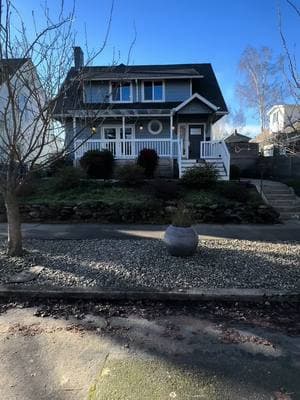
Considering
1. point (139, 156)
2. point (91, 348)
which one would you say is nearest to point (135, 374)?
point (91, 348)

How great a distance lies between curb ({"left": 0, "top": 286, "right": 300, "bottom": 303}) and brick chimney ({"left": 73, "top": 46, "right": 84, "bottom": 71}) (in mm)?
4344

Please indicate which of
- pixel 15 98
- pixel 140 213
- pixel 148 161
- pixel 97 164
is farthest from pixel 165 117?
pixel 15 98

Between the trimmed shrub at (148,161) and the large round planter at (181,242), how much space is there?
10.5 metres

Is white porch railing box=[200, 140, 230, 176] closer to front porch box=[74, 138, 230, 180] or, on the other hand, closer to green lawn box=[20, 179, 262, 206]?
front porch box=[74, 138, 230, 180]

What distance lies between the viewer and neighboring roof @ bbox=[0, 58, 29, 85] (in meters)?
6.18

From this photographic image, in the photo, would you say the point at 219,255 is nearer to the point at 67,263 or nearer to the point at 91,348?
the point at 67,263

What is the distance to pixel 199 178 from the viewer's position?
14.3m

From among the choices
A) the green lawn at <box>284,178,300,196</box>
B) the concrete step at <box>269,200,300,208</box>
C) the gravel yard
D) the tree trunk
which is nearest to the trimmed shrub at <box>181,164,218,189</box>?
the concrete step at <box>269,200,300,208</box>

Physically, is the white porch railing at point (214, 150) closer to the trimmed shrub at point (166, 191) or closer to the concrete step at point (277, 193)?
the concrete step at point (277, 193)

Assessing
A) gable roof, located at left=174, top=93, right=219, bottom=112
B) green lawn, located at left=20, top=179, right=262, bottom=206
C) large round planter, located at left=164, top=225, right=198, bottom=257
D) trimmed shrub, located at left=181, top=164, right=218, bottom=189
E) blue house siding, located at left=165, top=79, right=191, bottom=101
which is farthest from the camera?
blue house siding, located at left=165, top=79, right=191, bottom=101

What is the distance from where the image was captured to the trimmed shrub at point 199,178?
14.3 meters

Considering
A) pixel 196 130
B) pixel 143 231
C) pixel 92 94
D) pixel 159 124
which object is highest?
pixel 159 124

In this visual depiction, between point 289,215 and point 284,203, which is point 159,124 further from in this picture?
point 289,215

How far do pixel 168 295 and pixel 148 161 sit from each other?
12.4m
